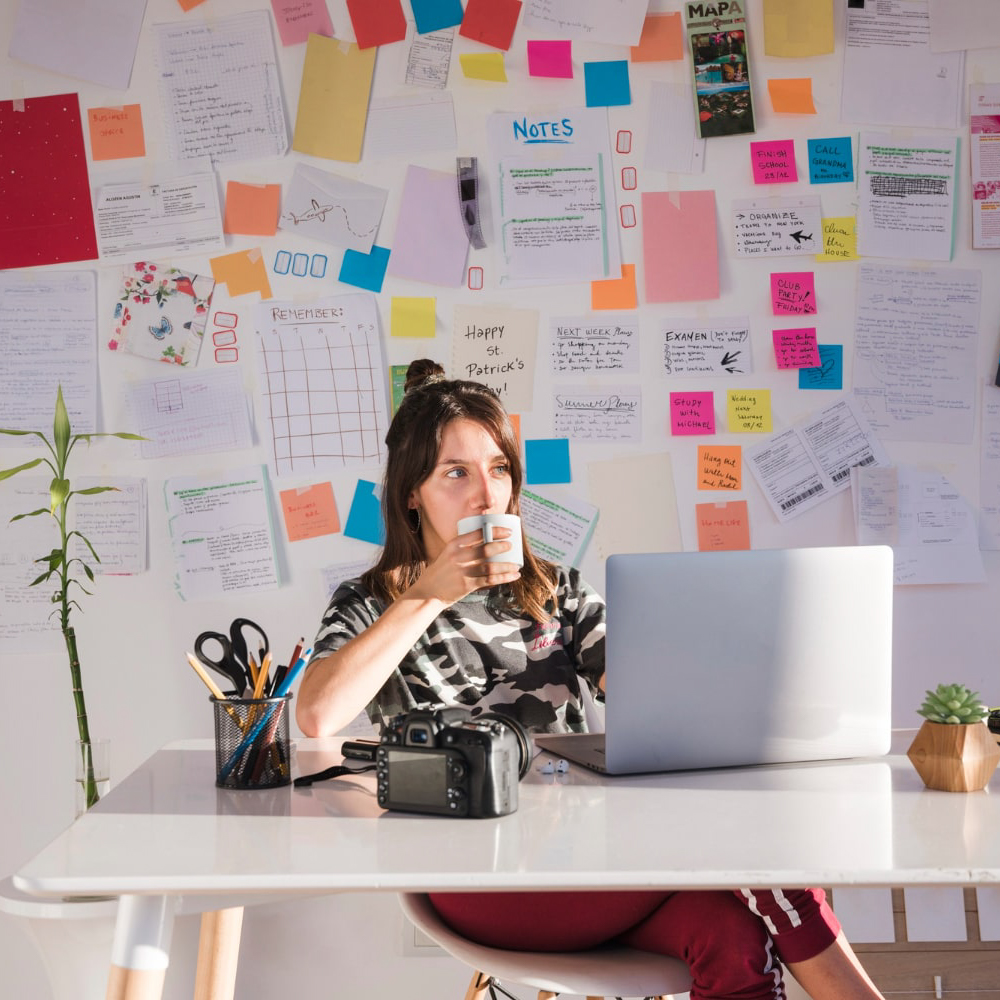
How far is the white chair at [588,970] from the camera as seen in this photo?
4.13 feet

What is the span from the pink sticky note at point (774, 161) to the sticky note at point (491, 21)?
1.91ft

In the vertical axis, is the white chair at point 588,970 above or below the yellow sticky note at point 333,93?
below

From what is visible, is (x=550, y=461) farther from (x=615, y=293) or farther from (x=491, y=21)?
(x=491, y=21)

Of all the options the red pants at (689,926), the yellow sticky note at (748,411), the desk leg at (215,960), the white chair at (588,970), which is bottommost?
the desk leg at (215,960)

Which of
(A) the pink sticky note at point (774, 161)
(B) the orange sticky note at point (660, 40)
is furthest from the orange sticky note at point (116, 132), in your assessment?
(A) the pink sticky note at point (774, 161)

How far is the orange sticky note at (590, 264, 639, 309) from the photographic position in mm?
2428

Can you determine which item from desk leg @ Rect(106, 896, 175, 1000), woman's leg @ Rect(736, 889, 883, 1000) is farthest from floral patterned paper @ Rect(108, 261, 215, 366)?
woman's leg @ Rect(736, 889, 883, 1000)

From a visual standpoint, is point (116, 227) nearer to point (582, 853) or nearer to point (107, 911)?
point (107, 911)

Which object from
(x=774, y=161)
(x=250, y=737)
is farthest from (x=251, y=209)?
(x=250, y=737)

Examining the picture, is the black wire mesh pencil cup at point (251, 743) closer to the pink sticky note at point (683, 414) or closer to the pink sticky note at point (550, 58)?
the pink sticky note at point (683, 414)

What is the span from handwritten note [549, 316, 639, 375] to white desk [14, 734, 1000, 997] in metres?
1.30

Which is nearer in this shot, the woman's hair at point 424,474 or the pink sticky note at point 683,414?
the woman's hair at point 424,474

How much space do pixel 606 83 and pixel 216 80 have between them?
0.83 metres

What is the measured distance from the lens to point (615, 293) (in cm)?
243
